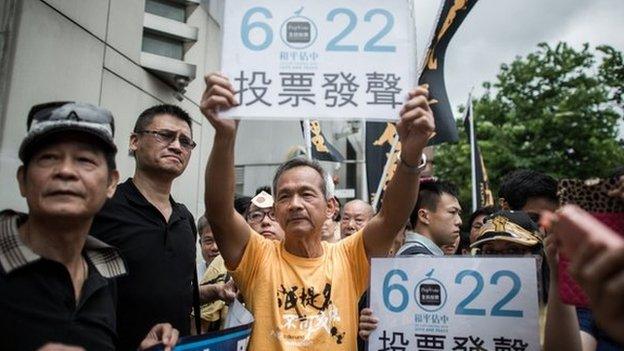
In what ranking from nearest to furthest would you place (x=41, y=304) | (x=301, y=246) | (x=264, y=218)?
1. (x=41, y=304)
2. (x=301, y=246)
3. (x=264, y=218)

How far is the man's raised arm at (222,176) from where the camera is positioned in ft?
7.10

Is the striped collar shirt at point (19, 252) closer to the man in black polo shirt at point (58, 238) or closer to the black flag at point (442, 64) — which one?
the man in black polo shirt at point (58, 238)

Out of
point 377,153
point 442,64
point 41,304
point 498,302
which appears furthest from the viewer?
point 377,153

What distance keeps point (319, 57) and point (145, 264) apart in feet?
4.33

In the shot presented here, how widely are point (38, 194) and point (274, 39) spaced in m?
1.22

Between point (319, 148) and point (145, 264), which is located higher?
point (319, 148)

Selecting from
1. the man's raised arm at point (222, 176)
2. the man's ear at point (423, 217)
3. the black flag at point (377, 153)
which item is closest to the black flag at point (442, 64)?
the man's ear at point (423, 217)

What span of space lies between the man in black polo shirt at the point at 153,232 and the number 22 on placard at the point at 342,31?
2.77 ft

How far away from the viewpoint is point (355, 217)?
4875 mm

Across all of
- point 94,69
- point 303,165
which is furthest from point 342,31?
point 94,69

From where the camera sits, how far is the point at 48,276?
1.67m

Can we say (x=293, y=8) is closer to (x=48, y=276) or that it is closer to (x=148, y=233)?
(x=148, y=233)

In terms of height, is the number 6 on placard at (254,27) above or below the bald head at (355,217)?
above

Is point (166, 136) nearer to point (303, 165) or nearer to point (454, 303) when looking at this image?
point (303, 165)
